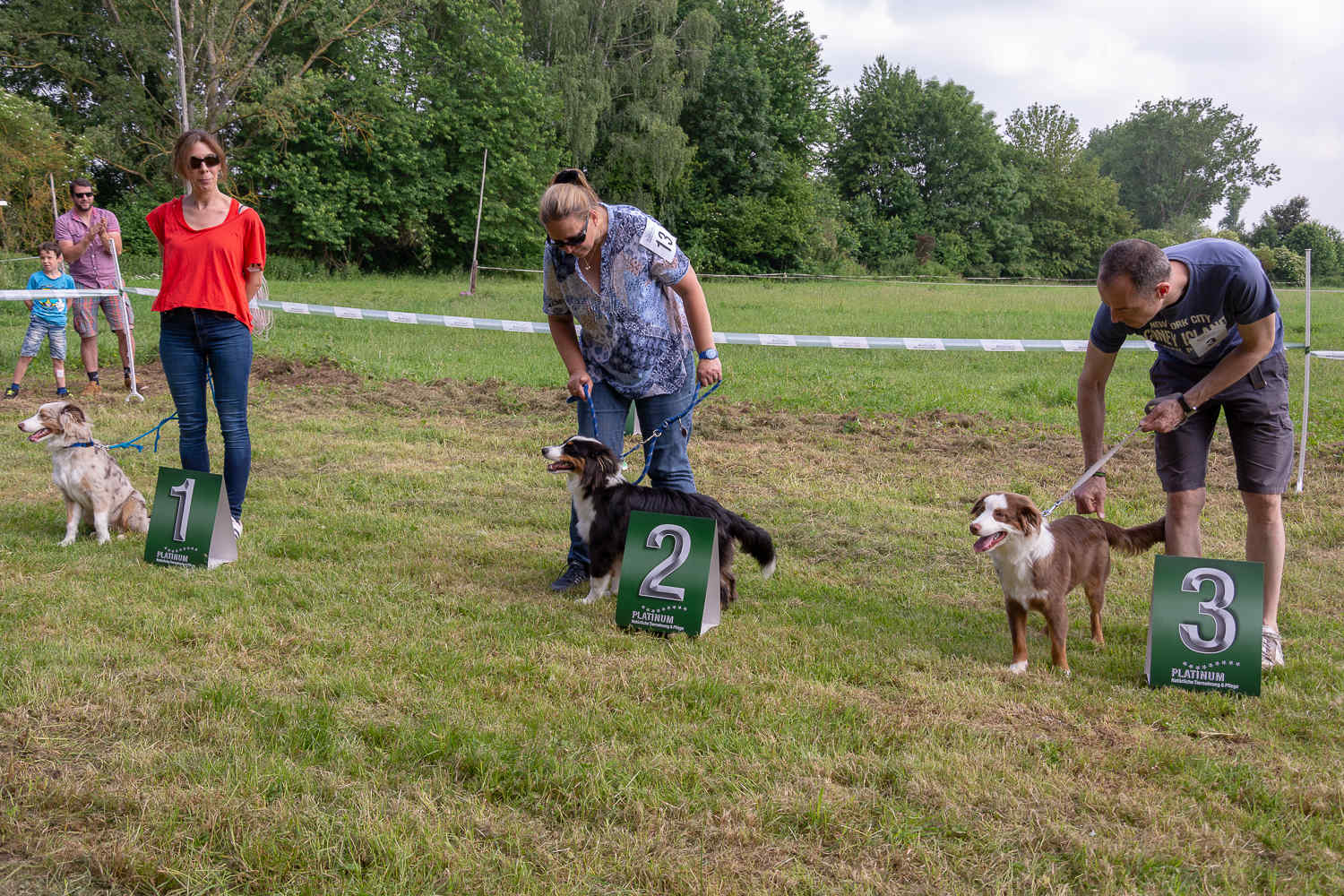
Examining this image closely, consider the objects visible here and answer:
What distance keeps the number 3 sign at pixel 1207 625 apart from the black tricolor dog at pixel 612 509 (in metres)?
1.78

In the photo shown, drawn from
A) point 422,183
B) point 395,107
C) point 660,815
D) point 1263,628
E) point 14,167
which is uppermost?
point 395,107

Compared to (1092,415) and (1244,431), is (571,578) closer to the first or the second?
(1092,415)

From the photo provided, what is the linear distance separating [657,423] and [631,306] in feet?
2.06

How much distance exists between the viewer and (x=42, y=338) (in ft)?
32.6

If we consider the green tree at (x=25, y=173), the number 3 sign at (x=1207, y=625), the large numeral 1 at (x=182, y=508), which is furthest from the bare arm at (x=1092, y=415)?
the green tree at (x=25, y=173)

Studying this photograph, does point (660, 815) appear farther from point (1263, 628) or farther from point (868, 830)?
point (1263, 628)

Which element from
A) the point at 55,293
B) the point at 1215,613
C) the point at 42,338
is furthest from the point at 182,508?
the point at 42,338

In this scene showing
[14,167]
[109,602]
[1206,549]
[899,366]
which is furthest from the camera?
[14,167]

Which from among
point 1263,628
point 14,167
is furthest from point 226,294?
point 14,167

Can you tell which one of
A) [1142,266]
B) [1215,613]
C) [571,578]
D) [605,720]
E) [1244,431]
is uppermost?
[1142,266]

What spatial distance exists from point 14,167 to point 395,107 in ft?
44.0

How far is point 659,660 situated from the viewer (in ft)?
12.5

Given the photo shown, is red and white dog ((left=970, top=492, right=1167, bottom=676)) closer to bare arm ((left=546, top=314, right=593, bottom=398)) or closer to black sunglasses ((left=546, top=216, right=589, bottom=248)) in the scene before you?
bare arm ((left=546, top=314, right=593, bottom=398))

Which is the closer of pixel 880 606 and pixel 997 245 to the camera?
pixel 880 606
